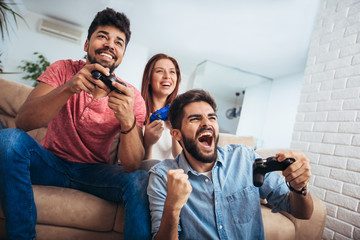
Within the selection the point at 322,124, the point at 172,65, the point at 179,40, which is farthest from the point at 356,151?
the point at 179,40

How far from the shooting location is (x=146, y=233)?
0.98 meters

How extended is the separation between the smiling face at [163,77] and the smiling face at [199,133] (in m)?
0.78

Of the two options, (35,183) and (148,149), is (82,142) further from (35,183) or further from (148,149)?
(148,149)

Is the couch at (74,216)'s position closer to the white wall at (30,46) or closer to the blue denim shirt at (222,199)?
the blue denim shirt at (222,199)

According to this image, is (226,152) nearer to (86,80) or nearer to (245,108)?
(86,80)

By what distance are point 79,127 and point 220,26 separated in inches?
159

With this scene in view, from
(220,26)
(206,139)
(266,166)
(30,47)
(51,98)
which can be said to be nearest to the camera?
(266,166)

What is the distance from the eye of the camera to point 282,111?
20.8 feet

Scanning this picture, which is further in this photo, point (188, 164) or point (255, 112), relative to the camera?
point (255, 112)

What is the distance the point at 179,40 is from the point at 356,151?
15.3 feet

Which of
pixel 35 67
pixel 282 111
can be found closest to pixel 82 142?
pixel 35 67

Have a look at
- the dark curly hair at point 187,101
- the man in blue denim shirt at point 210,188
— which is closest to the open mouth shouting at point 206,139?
the man in blue denim shirt at point 210,188

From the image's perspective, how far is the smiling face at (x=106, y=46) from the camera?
1.34m

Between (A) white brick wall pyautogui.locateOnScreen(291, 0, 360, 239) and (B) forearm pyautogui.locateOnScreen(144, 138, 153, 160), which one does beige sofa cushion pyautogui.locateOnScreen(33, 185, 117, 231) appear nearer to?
(B) forearm pyautogui.locateOnScreen(144, 138, 153, 160)
